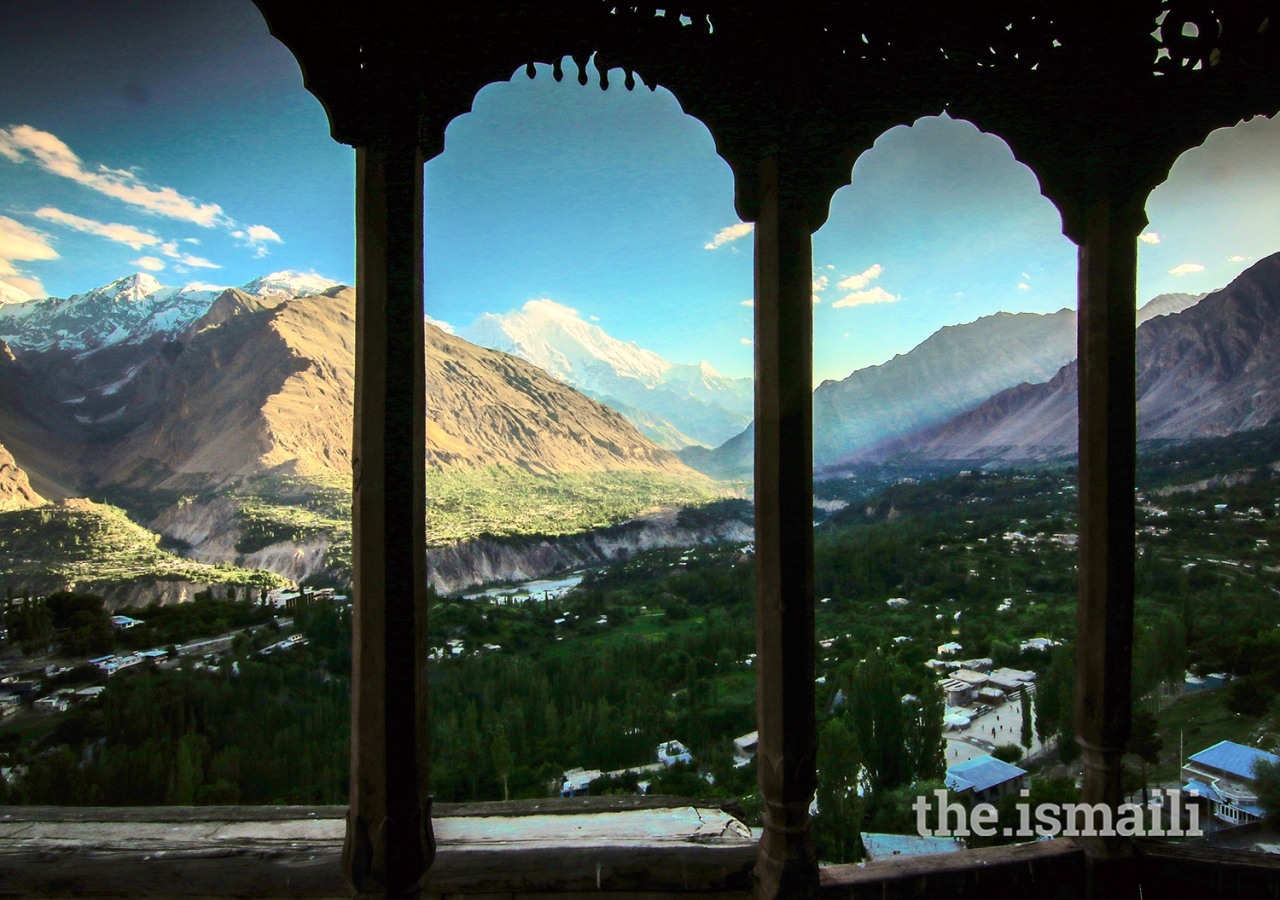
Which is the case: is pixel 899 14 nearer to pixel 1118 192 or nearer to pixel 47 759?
pixel 1118 192

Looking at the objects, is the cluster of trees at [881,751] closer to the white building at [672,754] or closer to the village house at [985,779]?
the village house at [985,779]

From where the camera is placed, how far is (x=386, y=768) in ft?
4.70

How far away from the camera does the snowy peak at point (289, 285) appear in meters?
67.7

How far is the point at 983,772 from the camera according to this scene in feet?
23.1

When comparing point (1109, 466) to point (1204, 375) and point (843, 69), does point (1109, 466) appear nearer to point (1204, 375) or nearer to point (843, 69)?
point (843, 69)

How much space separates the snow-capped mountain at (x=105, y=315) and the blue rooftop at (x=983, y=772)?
19.0 meters

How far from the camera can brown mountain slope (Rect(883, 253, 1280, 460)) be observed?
21562 mm

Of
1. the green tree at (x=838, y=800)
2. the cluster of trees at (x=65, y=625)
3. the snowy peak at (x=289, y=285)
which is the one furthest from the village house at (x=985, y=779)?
the snowy peak at (x=289, y=285)

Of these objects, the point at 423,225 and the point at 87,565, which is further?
the point at 87,565

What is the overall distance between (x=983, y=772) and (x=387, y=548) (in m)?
7.98

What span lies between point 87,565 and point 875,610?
2427cm

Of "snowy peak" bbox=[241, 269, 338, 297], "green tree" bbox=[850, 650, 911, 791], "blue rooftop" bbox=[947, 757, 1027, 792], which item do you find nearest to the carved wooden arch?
"blue rooftop" bbox=[947, 757, 1027, 792]

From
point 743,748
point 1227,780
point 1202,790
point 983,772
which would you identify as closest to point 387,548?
point 1202,790

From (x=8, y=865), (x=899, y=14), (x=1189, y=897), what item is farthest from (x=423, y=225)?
(x=1189, y=897)
